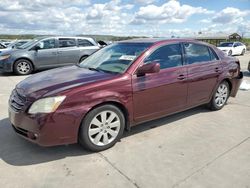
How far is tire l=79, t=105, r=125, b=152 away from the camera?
3.48 m

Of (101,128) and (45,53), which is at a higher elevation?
(45,53)

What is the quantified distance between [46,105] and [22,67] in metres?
8.29

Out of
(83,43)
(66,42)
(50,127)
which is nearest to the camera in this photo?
(50,127)

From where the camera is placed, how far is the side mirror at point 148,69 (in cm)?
384

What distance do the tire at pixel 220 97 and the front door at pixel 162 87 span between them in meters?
Result: 1.07

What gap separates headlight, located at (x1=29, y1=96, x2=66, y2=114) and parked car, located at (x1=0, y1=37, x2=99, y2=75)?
8117 mm

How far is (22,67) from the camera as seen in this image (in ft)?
35.5

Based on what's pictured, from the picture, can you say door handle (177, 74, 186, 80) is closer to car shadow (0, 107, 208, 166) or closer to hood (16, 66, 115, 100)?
car shadow (0, 107, 208, 166)

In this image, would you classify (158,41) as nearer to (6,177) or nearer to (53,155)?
(53,155)

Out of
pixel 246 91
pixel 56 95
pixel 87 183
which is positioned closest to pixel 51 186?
pixel 87 183

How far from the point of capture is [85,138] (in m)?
3.51

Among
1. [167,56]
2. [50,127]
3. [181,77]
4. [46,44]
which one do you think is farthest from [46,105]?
[46,44]

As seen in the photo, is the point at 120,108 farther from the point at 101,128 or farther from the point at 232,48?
the point at 232,48

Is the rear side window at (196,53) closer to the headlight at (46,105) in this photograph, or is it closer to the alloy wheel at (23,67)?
the headlight at (46,105)
